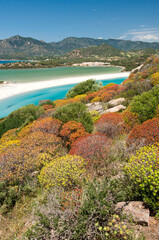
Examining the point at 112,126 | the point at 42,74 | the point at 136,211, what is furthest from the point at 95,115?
the point at 42,74

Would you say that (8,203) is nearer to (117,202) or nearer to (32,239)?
(32,239)

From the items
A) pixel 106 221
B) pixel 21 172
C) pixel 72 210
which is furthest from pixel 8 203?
pixel 106 221

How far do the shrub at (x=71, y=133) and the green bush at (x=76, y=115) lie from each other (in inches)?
53.2

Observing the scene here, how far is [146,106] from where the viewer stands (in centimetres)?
1023

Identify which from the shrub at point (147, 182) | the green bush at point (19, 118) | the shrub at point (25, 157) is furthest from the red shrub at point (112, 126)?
the green bush at point (19, 118)

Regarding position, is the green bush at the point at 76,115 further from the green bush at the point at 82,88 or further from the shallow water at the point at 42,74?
the shallow water at the point at 42,74

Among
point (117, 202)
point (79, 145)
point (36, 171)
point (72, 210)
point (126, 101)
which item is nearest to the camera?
point (72, 210)

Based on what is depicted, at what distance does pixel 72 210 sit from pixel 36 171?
411 centimetres

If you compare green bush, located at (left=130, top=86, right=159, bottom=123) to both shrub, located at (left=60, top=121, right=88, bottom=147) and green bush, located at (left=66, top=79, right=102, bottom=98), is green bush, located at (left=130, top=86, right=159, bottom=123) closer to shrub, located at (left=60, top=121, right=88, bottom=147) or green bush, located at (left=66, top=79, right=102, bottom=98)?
shrub, located at (left=60, top=121, right=88, bottom=147)

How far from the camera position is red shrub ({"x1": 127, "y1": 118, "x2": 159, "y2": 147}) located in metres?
6.50

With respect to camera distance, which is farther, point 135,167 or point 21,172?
point 21,172

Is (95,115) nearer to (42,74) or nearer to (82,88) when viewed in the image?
(82,88)

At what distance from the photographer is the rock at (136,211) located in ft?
11.4

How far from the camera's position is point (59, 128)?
11133mm
